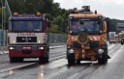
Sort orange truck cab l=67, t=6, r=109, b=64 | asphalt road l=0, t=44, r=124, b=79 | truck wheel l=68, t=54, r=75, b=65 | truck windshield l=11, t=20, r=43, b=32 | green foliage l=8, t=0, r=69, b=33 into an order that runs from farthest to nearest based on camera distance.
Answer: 1. green foliage l=8, t=0, r=69, b=33
2. truck windshield l=11, t=20, r=43, b=32
3. truck wheel l=68, t=54, r=75, b=65
4. orange truck cab l=67, t=6, r=109, b=64
5. asphalt road l=0, t=44, r=124, b=79

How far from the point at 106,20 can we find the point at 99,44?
187cm

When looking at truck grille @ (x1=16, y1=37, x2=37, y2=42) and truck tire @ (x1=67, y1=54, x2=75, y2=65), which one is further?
truck grille @ (x1=16, y1=37, x2=37, y2=42)

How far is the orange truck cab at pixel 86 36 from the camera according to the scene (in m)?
30.5

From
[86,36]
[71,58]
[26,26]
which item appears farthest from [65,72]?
[26,26]

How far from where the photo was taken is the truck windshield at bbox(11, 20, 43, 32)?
32719 millimetres

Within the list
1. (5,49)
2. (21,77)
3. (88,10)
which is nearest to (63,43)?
(5,49)

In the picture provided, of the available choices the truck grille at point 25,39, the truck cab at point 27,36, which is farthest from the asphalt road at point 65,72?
the truck grille at point 25,39

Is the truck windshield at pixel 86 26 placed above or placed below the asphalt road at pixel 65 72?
above

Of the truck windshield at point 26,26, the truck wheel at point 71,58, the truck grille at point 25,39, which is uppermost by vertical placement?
the truck windshield at point 26,26

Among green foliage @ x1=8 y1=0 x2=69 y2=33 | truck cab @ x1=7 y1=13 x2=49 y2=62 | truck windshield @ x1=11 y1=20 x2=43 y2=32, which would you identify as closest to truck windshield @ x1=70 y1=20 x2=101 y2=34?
truck cab @ x1=7 y1=13 x2=49 y2=62

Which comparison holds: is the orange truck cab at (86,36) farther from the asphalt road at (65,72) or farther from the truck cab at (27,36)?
the truck cab at (27,36)

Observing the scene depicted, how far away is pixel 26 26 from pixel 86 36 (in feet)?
14.9

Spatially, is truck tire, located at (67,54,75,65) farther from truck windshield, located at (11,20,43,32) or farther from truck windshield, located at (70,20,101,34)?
truck windshield, located at (11,20,43,32)

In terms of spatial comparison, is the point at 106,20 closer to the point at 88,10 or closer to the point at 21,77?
the point at 88,10
